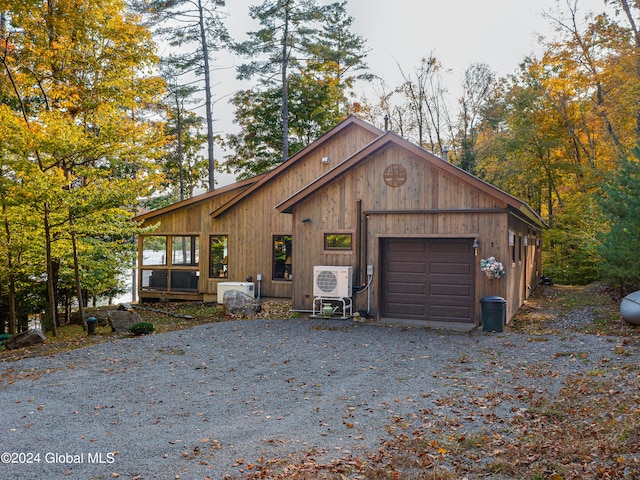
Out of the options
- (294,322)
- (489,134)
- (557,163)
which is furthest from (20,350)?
(489,134)

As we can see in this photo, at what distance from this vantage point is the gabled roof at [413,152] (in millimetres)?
11219

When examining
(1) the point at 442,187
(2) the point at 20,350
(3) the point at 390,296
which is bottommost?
(2) the point at 20,350

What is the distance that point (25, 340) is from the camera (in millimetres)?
11141

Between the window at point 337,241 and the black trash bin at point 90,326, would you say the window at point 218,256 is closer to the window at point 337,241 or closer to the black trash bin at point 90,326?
the window at point 337,241

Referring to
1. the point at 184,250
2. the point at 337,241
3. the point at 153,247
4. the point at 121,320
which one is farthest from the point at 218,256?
the point at 153,247

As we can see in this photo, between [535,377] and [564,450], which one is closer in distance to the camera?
[564,450]

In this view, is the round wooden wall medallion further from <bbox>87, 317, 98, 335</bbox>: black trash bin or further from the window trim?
<bbox>87, 317, 98, 335</bbox>: black trash bin

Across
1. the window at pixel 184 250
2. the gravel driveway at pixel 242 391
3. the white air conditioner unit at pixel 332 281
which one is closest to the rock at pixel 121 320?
the gravel driveway at pixel 242 391

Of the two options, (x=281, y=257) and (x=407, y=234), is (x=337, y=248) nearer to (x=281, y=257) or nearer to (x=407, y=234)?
(x=407, y=234)

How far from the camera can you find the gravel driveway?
4.68 m

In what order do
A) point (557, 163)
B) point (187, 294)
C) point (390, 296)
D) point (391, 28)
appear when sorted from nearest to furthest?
point (390, 296) < point (187, 294) < point (557, 163) < point (391, 28)

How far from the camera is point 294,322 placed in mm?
12930

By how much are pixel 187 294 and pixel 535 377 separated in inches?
556

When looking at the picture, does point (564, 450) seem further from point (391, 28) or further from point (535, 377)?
point (391, 28)
